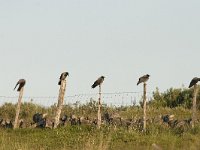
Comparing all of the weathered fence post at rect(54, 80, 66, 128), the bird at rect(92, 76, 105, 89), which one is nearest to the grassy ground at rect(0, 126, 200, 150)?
the weathered fence post at rect(54, 80, 66, 128)

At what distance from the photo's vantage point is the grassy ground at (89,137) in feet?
56.4

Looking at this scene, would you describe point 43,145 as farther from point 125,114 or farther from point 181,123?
point 125,114

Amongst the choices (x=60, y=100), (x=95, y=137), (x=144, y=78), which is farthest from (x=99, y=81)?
(x=95, y=137)

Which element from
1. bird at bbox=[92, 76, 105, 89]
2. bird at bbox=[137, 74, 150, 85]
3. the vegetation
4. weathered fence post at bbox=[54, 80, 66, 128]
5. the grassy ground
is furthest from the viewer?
weathered fence post at bbox=[54, 80, 66, 128]

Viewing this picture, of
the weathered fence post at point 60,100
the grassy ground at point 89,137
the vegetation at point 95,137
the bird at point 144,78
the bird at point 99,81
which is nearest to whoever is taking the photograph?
the vegetation at point 95,137

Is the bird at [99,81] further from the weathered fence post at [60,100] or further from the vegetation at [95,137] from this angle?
the vegetation at [95,137]

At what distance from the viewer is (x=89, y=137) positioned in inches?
749

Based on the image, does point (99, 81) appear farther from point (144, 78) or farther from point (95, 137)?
point (95, 137)

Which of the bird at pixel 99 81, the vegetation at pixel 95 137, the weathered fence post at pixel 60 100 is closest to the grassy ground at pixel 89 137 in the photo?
the vegetation at pixel 95 137

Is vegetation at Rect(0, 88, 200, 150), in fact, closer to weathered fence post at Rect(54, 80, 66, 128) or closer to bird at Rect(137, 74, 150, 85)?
weathered fence post at Rect(54, 80, 66, 128)

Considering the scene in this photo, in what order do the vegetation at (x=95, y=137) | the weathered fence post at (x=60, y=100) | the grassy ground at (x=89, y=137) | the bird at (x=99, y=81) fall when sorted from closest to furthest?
the vegetation at (x=95, y=137)
the grassy ground at (x=89, y=137)
the bird at (x=99, y=81)
the weathered fence post at (x=60, y=100)

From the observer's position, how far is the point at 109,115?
25.5 m

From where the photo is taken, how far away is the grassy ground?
677 inches

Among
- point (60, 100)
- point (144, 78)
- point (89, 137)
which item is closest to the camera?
point (89, 137)
